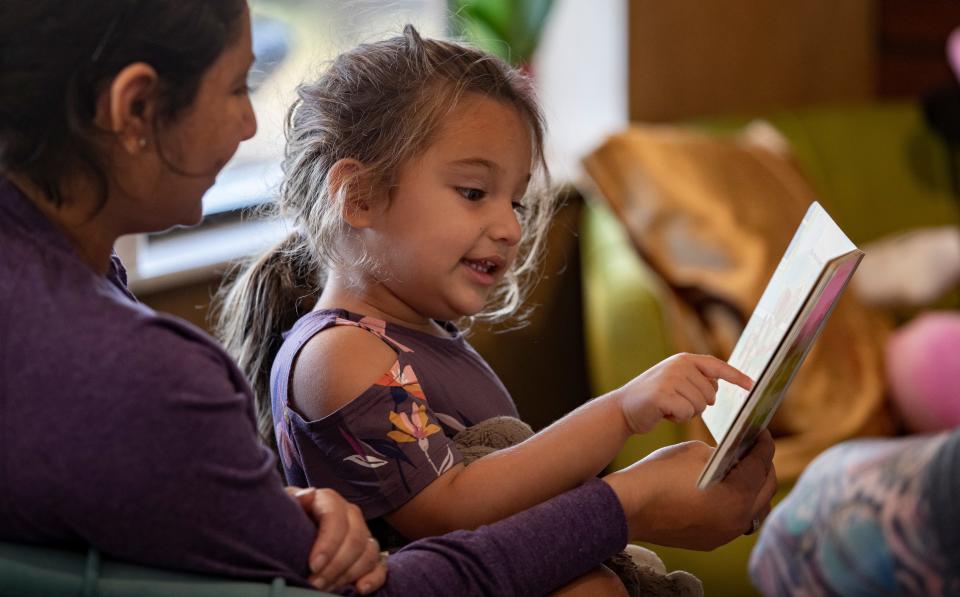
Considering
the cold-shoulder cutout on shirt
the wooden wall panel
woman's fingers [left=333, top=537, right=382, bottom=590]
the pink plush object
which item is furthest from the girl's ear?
the wooden wall panel

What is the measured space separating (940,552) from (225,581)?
0.44 metres

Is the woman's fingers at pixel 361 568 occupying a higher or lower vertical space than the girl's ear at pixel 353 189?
lower

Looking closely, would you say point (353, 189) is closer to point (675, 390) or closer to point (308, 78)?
point (308, 78)

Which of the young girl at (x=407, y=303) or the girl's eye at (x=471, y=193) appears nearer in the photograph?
the young girl at (x=407, y=303)

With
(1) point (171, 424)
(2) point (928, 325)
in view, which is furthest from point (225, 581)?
(2) point (928, 325)

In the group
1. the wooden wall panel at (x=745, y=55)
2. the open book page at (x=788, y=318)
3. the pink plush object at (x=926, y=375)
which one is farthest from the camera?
the wooden wall panel at (x=745, y=55)

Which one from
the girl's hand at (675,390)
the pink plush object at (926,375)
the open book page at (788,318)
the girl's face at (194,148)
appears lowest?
the pink plush object at (926,375)

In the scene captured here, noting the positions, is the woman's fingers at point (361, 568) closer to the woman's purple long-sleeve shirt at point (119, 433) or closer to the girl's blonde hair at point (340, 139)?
the woman's purple long-sleeve shirt at point (119, 433)

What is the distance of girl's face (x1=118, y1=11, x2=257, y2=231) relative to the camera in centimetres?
82

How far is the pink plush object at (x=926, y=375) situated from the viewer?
2.31m

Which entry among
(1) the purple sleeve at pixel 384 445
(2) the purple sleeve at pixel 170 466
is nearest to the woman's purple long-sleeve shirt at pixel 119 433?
(2) the purple sleeve at pixel 170 466

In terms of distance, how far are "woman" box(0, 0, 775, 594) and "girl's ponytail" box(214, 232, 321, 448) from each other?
1.13 feet

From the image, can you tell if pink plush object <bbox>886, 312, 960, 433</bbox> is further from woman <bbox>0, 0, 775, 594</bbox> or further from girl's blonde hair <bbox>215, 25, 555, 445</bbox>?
woman <bbox>0, 0, 775, 594</bbox>

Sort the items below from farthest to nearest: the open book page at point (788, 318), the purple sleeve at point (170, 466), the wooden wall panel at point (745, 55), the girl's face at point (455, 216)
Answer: the wooden wall panel at point (745, 55) < the girl's face at point (455, 216) < the open book page at point (788, 318) < the purple sleeve at point (170, 466)
